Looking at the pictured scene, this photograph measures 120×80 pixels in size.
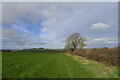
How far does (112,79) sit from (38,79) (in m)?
4.66

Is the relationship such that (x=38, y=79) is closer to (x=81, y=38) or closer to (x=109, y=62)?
(x=109, y=62)

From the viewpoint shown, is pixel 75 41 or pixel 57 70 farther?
pixel 75 41

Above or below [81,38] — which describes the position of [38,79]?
below

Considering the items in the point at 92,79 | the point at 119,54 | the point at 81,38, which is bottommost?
the point at 92,79

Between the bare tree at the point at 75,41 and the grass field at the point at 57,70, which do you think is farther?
the bare tree at the point at 75,41

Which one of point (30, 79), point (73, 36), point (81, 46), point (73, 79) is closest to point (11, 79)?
point (30, 79)

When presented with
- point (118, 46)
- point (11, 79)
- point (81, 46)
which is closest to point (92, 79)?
point (11, 79)

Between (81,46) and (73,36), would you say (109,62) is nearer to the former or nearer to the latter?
(81,46)

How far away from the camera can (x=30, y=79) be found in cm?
841

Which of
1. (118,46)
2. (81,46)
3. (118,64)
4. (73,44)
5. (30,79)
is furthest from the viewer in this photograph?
(73,44)

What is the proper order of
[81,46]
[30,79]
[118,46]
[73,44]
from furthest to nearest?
[73,44] < [81,46] < [118,46] < [30,79]

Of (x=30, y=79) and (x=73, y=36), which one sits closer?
(x=30, y=79)

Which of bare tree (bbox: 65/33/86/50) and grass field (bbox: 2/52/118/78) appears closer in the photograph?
grass field (bbox: 2/52/118/78)

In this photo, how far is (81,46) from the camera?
238 ft
